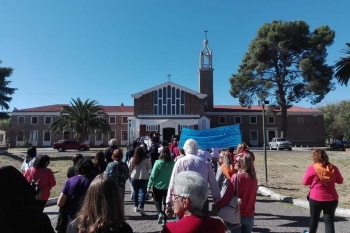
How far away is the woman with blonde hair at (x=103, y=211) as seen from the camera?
6.81 feet

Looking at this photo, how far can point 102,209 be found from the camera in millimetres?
2113

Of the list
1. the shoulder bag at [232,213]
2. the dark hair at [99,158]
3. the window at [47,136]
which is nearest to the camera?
the shoulder bag at [232,213]

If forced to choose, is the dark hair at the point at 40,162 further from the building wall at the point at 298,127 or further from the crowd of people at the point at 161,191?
the building wall at the point at 298,127

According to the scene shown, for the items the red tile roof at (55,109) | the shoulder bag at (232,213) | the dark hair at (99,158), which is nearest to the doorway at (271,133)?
the red tile roof at (55,109)

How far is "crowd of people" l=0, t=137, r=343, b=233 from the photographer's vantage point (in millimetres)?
2068

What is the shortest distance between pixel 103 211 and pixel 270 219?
5668mm

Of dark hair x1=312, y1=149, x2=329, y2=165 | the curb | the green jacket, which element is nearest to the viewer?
dark hair x1=312, y1=149, x2=329, y2=165

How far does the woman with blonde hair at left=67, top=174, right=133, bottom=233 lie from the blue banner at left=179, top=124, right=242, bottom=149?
284 inches

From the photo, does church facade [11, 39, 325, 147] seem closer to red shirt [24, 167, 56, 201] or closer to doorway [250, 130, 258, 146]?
doorway [250, 130, 258, 146]

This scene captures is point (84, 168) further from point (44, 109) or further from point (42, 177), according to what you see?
point (44, 109)

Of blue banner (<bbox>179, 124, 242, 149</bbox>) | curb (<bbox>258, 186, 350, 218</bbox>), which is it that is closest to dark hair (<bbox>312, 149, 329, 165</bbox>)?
curb (<bbox>258, 186, 350, 218</bbox>)

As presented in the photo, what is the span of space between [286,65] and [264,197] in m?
38.1

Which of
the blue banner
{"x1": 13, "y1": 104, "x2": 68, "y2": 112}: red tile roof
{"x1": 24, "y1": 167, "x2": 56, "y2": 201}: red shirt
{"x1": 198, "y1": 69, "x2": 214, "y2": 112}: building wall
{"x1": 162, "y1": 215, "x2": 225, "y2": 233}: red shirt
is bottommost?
{"x1": 24, "y1": 167, "x2": 56, "y2": 201}: red shirt

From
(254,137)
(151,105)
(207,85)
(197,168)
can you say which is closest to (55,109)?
(151,105)
